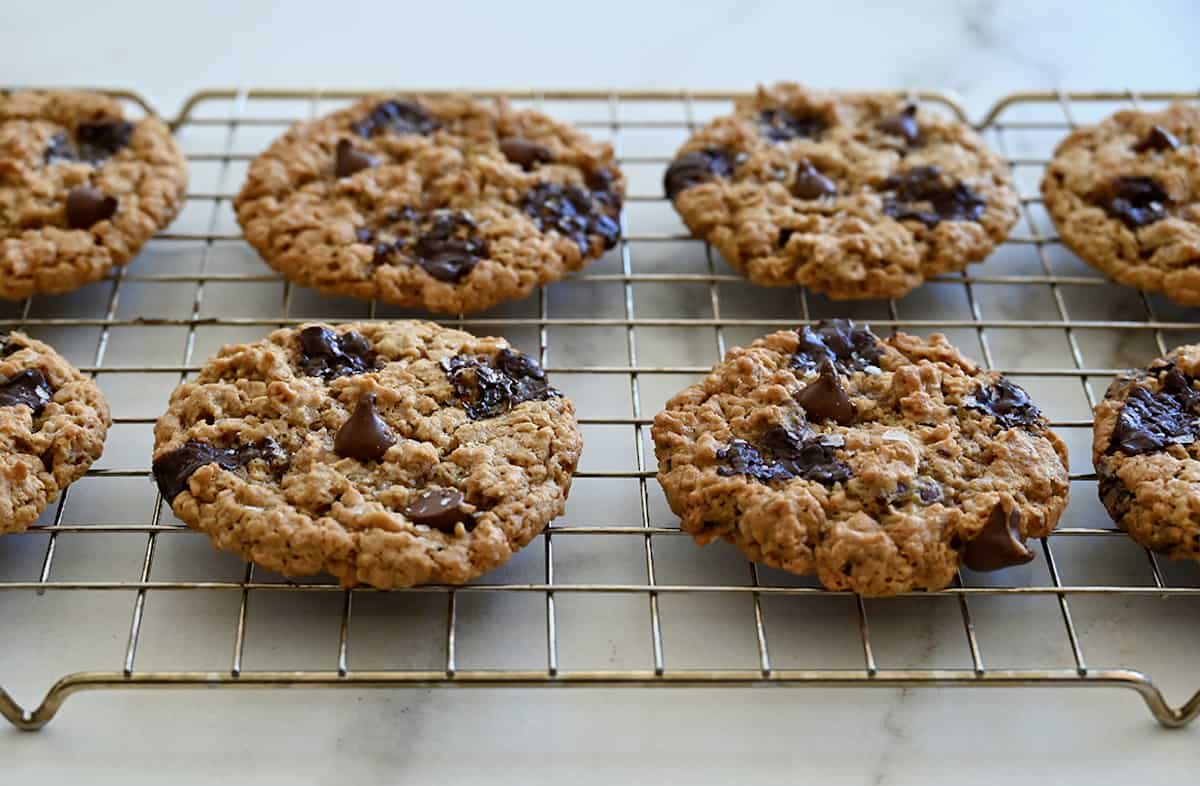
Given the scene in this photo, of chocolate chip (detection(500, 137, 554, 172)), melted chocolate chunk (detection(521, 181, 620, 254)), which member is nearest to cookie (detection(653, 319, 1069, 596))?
melted chocolate chunk (detection(521, 181, 620, 254))

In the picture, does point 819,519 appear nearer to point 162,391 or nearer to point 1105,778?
point 1105,778

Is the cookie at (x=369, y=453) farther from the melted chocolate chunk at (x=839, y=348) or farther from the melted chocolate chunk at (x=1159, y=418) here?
the melted chocolate chunk at (x=1159, y=418)

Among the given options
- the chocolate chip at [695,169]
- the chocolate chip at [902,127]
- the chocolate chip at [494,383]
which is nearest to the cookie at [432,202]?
the chocolate chip at [695,169]

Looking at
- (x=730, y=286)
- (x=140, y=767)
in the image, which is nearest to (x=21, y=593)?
(x=140, y=767)

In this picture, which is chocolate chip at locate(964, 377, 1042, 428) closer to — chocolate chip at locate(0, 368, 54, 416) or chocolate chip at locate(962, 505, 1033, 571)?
chocolate chip at locate(962, 505, 1033, 571)

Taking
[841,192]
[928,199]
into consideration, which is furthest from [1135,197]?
[841,192]

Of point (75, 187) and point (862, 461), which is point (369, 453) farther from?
point (75, 187)
